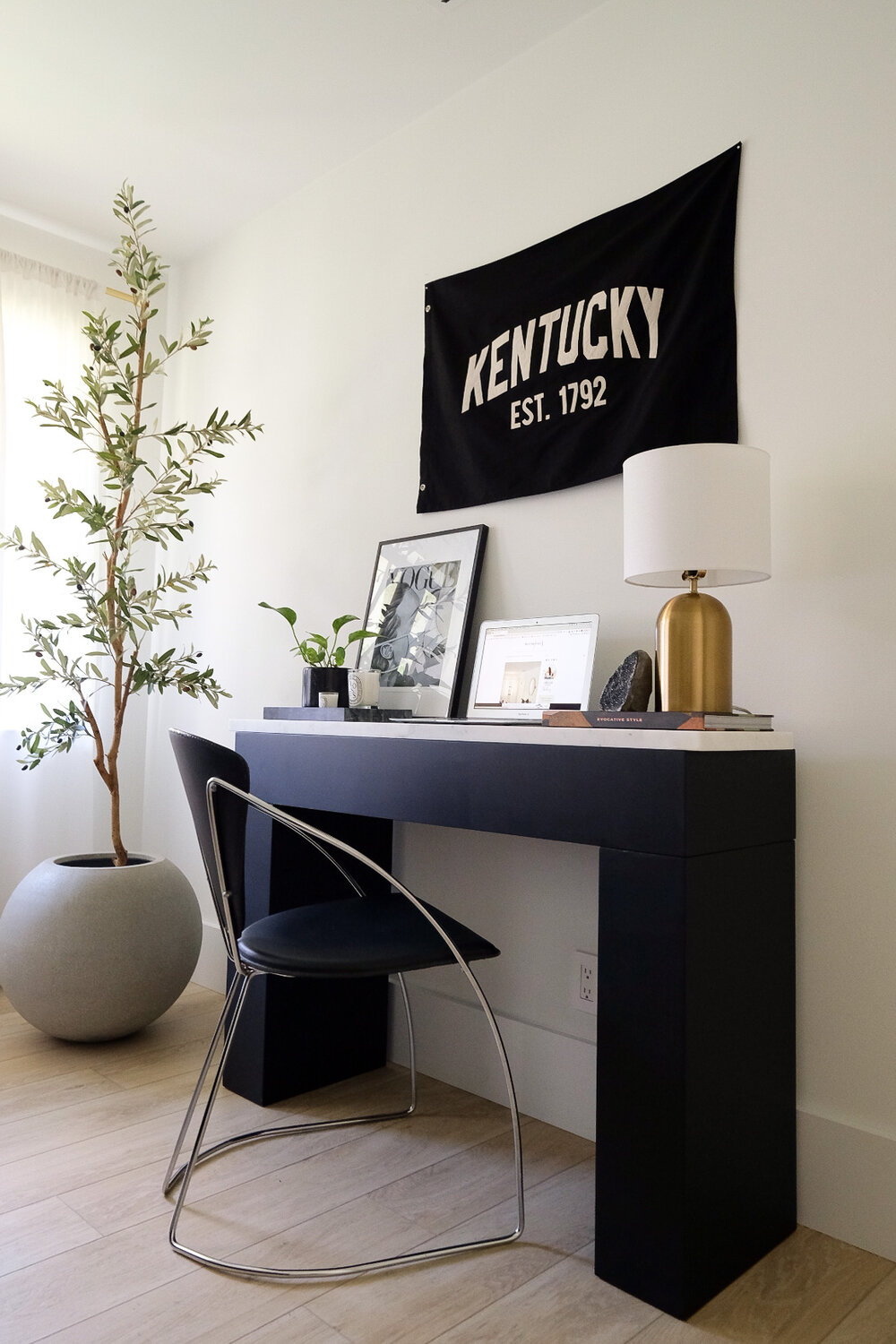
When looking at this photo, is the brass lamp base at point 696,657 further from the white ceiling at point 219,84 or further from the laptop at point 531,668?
the white ceiling at point 219,84

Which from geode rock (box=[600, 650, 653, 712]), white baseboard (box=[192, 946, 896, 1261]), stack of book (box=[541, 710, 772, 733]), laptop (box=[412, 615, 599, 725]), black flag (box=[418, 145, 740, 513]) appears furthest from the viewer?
laptop (box=[412, 615, 599, 725])

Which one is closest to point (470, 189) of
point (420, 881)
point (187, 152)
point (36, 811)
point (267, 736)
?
point (187, 152)

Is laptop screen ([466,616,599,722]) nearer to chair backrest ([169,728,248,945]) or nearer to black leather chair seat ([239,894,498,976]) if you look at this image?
black leather chair seat ([239,894,498,976])

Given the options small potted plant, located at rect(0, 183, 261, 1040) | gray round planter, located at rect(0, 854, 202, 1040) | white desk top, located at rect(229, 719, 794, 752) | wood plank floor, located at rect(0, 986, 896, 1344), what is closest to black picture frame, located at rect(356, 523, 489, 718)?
white desk top, located at rect(229, 719, 794, 752)

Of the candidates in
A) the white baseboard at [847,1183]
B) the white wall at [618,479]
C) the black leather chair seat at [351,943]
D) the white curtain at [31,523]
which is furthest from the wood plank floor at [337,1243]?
the white curtain at [31,523]

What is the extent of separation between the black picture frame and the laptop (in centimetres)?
9

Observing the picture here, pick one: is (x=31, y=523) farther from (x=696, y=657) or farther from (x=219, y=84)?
(x=696, y=657)

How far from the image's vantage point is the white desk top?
144cm

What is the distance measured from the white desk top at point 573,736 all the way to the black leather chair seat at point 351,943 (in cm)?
36

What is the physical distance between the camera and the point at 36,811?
3.12 metres

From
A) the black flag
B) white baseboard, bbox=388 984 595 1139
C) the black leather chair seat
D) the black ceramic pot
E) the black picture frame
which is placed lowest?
white baseboard, bbox=388 984 595 1139

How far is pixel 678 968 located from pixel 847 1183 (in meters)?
0.60

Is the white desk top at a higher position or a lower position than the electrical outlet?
higher

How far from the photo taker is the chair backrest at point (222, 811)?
1616 mm
